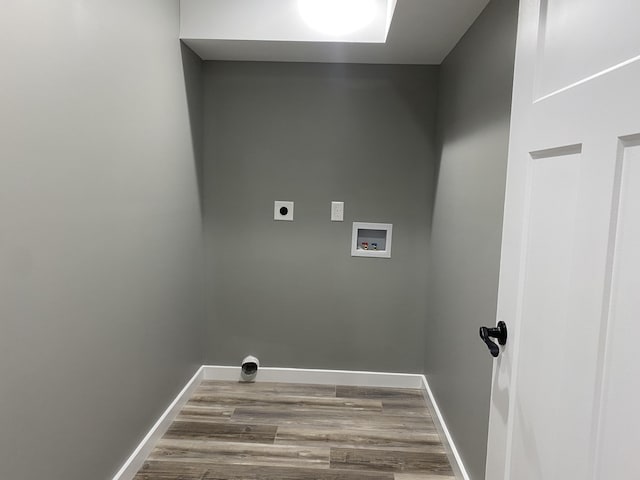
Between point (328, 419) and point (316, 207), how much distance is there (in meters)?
1.28

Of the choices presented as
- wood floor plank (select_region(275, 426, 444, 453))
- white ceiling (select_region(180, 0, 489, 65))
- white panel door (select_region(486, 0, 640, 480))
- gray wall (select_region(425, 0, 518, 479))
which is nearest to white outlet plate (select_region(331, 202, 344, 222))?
gray wall (select_region(425, 0, 518, 479))

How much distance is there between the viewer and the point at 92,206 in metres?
1.44

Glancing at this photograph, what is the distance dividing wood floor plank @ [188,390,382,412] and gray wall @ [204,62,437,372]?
25 cm

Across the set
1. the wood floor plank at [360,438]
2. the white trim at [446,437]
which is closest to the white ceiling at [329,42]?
the white trim at [446,437]

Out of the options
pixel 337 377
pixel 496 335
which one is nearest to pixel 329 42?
pixel 496 335

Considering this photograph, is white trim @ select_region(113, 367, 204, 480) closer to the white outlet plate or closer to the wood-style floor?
the wood-style floor

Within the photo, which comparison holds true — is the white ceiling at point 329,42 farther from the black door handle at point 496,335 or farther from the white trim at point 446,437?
the white trim at point 446,437

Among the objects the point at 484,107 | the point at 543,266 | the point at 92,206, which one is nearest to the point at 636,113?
the point at 543,266

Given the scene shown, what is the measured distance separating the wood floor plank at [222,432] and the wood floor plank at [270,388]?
1.24 feet

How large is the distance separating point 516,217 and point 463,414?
46.0 inches

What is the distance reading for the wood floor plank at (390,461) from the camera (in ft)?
6.42

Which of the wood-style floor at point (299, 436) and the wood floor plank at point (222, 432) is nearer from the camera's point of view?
the wood-style floor at point (299, 436)

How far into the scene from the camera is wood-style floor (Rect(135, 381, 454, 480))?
192 cm

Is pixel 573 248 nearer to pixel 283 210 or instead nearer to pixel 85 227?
pixel 85 227
